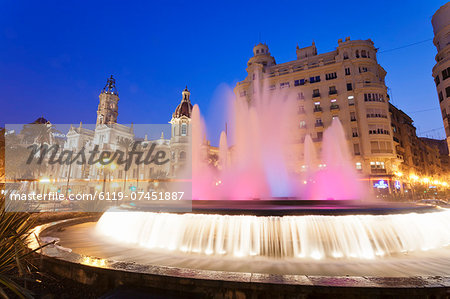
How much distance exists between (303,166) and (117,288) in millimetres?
46788

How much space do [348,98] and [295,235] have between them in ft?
159

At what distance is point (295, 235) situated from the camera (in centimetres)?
698

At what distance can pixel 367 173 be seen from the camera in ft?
141

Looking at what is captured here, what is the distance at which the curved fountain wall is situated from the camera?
6.89 metres

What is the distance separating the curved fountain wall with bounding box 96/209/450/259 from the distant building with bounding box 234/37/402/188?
39.8m

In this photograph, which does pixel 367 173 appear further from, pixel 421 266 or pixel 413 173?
pixel 421 266

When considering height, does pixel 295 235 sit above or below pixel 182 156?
below

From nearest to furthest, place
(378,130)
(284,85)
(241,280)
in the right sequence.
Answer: (241,280), (378,130), (284,85)

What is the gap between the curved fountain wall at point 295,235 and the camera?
6.89m

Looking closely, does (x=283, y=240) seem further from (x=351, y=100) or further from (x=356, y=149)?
(x=351, y=100)

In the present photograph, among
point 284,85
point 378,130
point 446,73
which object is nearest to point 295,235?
point 378,130

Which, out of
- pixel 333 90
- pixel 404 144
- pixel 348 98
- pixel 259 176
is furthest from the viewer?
pixel 404 144

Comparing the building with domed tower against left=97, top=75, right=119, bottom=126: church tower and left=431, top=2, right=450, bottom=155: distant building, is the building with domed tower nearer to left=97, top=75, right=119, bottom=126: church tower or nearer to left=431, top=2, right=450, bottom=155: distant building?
left=97, top=75, right=119, bottom=126: church tower

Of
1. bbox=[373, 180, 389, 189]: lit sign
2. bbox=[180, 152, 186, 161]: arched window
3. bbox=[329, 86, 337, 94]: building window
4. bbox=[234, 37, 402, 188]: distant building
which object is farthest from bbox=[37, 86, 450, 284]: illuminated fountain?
bbox=[180, 152, 186, 161]: arched window
